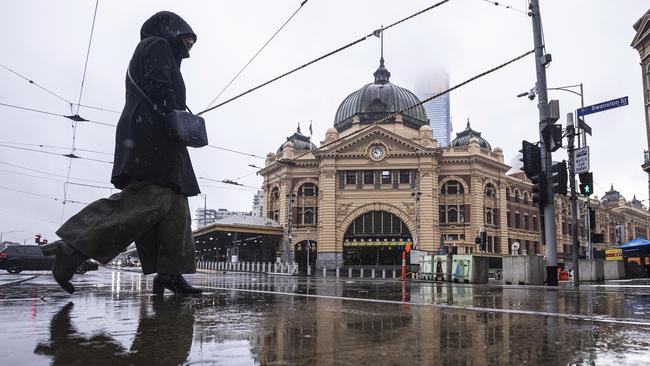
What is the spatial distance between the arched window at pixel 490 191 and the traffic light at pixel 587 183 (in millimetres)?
42427

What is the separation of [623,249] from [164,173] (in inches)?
1305

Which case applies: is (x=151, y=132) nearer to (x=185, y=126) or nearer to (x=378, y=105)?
(x=185, y=126)

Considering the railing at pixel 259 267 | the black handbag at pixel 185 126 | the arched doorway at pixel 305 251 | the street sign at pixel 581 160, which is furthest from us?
the arched doorway at pixel 305 251

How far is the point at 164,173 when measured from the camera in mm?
5234

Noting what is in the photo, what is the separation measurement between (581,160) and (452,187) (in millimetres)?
40362

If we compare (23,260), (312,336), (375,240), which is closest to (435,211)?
(375,240)

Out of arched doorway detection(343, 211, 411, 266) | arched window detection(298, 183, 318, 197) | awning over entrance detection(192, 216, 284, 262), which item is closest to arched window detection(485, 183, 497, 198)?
arched doorway detection(343, 211, 411, 266)

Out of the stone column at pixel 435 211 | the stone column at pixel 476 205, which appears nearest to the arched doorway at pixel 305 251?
the stone column at pixel 435 211

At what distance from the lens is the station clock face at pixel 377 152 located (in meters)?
52.8

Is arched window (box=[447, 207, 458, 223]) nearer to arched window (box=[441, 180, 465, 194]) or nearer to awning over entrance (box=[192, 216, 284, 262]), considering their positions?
arched window (box=[441, 180, 465, 194])

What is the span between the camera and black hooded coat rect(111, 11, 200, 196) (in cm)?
520

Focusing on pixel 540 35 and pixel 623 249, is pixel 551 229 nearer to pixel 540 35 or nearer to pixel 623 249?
pixel 540 35

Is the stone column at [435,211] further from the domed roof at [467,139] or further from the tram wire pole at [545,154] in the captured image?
the tram wire pole at [545,154]

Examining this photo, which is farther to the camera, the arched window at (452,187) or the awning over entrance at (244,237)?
the arched window at (452,187)
